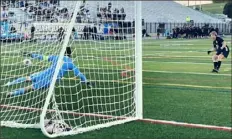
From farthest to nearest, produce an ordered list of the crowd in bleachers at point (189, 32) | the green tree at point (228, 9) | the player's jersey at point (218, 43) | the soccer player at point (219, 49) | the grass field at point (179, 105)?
1. the green tree at point (228, 9)
2. the crowd in bleachers at point (189, 32)
3. the player's jersey at point (218, 43)
4. the soccer player at point (219, 49)
5. the grass field at point (179, 105)

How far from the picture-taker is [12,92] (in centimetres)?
988

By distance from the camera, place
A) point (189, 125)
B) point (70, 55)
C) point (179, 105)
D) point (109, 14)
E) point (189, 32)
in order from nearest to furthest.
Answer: point (189, 125), point (70, 55), point (109, 14), point (179, 105), point (189, 32)

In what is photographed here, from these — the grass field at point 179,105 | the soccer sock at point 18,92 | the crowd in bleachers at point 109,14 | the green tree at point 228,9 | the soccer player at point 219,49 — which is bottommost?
the grass field at point 179,105

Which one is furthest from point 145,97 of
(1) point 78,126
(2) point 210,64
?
(2) point 210,64

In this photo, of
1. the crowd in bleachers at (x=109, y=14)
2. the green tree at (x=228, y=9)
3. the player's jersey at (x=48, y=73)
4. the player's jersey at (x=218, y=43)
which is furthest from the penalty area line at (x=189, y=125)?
the green tree at (x=228, y=9)

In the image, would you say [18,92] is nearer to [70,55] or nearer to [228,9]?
[70,55]

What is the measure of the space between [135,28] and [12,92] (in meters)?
3.21

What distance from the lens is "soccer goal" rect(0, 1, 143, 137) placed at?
7293mm

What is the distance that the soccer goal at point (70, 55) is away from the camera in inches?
287

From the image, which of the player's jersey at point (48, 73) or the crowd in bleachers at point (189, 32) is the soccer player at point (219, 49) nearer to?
the player's jersey at point (48, 73)

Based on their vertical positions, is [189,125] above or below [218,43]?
below

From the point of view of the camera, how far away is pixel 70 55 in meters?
8.15

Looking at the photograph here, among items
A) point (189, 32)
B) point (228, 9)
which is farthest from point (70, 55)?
point (228, 9)

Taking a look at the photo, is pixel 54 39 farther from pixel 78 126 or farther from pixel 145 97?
pixel 145 97
